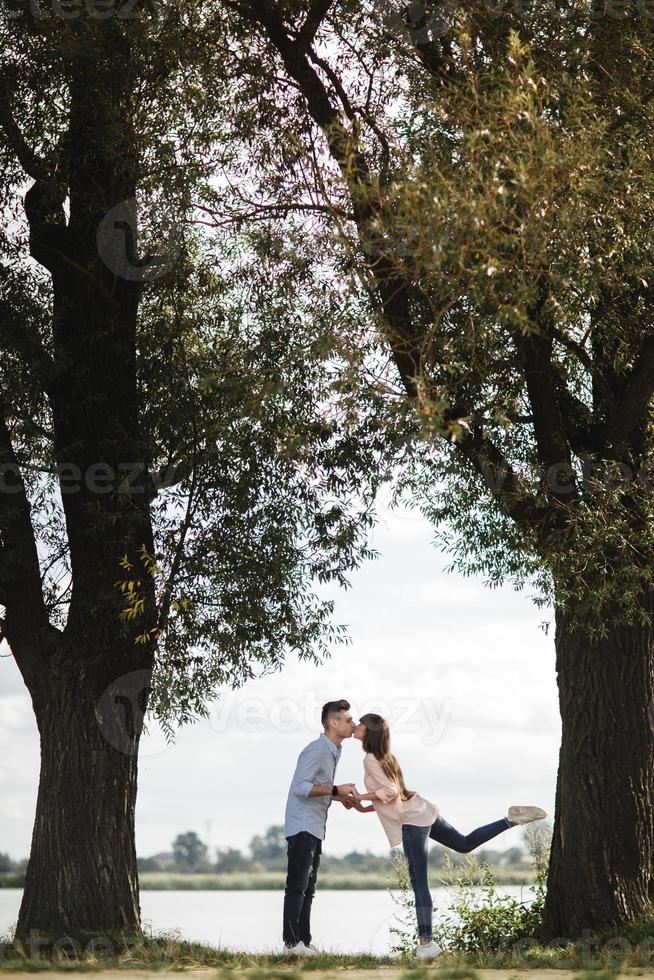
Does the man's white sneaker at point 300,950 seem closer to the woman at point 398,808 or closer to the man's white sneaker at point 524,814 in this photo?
the woman at point 398,808

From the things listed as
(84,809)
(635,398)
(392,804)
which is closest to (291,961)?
(392,804)

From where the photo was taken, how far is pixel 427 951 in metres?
11.1

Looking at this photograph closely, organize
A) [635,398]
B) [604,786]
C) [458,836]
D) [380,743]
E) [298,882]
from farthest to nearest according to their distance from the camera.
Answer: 1. [635,398]
2. [604,786]
3. [458,836]
4. [380,743]
5. [298,882]

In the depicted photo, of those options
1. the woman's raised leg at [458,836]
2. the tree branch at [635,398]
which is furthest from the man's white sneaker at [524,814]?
the tree branch at [635,398]

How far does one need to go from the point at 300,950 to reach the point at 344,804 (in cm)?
139

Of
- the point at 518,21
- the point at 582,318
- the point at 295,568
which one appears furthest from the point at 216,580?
the point at 518,21

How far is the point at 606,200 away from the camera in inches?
421

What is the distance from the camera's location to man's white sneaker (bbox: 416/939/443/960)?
434 inches

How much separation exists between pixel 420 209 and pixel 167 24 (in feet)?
16.7

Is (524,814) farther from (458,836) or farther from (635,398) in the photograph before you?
(635,398)

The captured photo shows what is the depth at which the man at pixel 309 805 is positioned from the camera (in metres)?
10.9

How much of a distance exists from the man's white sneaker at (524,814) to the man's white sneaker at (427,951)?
1.44 metres

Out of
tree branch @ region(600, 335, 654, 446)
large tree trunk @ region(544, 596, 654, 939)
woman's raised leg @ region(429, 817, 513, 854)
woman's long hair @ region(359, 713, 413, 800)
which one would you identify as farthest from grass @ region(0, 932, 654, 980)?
tree branch @ region(600, 335, 654, 446)

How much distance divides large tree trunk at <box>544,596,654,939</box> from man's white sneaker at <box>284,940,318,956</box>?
9.61 ft
